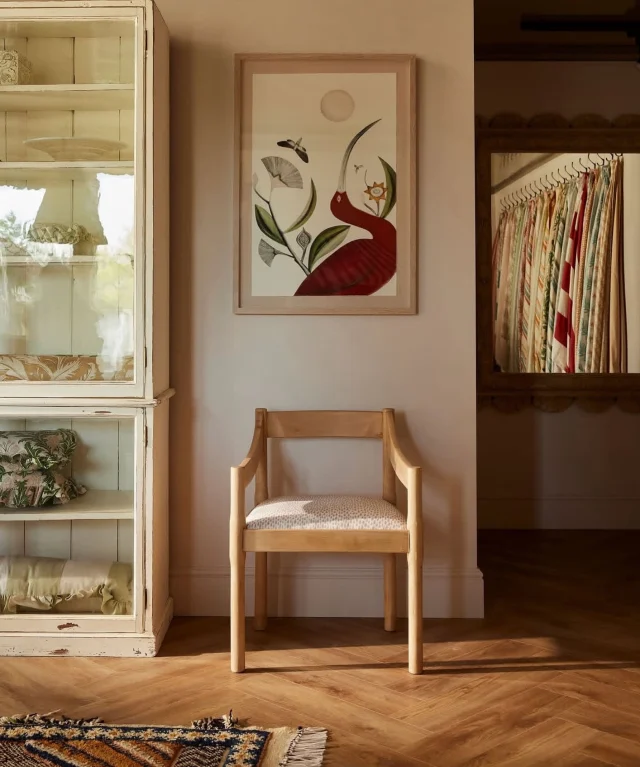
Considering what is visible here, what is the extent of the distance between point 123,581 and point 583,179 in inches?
114

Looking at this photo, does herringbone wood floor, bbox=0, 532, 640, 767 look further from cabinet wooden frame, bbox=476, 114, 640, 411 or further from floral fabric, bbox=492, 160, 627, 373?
floral fabric, bbox=492, 160, 627, 373

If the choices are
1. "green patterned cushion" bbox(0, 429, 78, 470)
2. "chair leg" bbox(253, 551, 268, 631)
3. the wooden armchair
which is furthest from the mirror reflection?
"green patterned cushion" bbox(0, 429, 78, 470)

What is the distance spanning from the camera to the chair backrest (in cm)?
287

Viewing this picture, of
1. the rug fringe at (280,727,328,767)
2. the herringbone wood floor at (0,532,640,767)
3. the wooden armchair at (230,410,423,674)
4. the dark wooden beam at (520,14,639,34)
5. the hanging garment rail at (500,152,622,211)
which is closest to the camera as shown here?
the rug fringe at (280,727,328,767)

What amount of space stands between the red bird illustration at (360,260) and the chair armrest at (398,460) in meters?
0.48

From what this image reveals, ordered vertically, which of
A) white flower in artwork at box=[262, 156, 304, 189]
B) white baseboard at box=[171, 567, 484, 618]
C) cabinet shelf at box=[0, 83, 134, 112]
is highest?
cabinet shelf at box=[0, 83, 134, 112]

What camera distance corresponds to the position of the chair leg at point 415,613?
2441 mm

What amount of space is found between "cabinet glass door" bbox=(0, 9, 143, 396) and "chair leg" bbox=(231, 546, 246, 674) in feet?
2.11

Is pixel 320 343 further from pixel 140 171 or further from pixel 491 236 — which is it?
pixel 491 236

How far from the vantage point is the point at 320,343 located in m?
2.95

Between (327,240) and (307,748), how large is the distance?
1.62 meters

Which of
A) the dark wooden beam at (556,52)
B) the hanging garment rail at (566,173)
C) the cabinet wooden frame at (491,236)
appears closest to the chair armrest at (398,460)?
the cabinet wooden frame at (491,236)

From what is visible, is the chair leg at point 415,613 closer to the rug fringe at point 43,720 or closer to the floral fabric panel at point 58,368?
the rug fringe at point 43,720

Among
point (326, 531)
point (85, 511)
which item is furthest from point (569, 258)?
point (85, 511)
